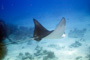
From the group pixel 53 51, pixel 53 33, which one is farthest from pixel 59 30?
pixel 53 51

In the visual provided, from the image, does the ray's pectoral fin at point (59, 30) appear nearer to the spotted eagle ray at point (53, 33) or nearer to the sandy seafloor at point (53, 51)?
the spotted eagle ray at point (53, 33)

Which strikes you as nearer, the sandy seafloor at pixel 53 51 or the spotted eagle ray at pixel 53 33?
the spotted eagle ray at pixel 53 33

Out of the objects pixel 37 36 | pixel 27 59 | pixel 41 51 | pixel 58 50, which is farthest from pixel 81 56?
pixel 37 36

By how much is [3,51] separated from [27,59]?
7.41 ft

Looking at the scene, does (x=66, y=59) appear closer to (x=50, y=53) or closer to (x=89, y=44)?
(x=50, y=53)

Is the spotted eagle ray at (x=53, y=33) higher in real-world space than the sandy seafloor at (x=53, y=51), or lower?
lower

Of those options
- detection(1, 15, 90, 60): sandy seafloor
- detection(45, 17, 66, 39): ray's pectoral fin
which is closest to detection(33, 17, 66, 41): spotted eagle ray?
detection(45, 17, 66, 39): ray's pectoral fin

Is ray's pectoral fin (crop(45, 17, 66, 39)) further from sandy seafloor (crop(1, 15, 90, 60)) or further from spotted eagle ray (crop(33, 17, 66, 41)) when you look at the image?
sandy seafloor (crop(1, 15, 90, 60))

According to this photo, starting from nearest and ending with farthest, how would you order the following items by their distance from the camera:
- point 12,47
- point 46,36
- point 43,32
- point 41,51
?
point 46,36, point 43,32, point 41,51, point 12,47

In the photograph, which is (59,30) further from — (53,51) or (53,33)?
(53,51)

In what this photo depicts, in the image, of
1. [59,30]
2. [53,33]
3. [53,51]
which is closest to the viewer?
[53,33]

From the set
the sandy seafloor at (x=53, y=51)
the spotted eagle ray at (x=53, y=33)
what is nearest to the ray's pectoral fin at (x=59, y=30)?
the spotted eagle ray at (x=53, y=33)

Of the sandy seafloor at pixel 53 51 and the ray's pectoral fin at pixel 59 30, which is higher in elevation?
the sandy seafloor at pixel 53 51

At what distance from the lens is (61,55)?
10766 mm
